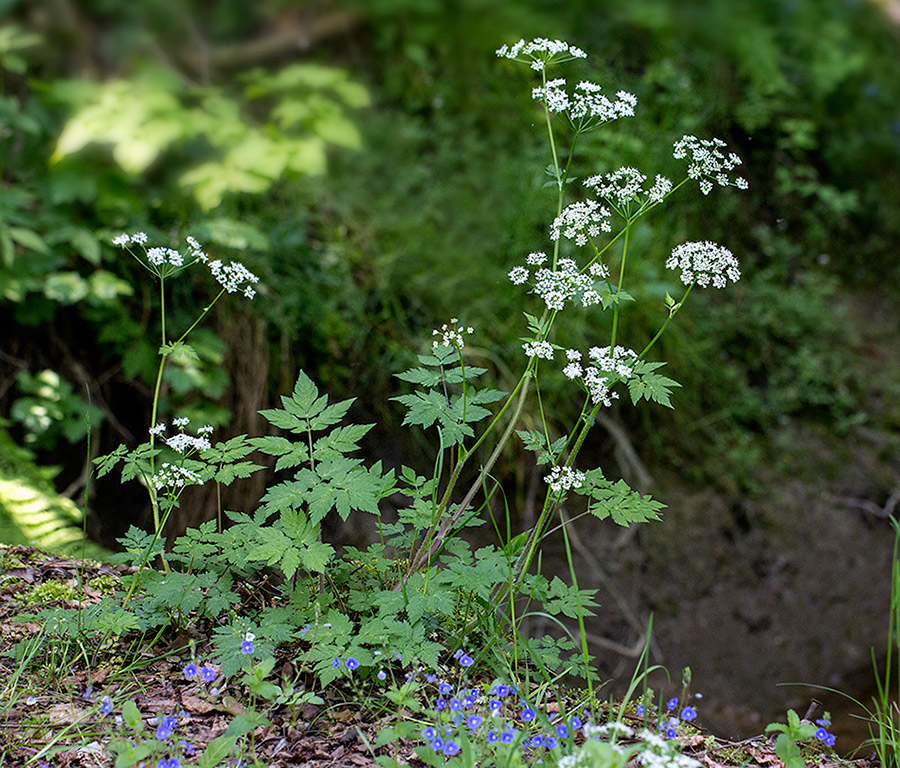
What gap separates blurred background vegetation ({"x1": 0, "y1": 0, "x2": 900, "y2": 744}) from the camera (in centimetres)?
317

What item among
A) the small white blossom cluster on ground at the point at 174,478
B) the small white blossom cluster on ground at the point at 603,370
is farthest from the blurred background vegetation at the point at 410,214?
the small white blossom cluster on ground at the point at 603,370

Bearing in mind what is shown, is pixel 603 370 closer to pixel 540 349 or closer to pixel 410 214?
pixel 540 349

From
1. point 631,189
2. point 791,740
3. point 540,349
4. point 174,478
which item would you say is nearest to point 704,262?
point 631,189

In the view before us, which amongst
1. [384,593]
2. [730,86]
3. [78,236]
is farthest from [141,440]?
[730,86]

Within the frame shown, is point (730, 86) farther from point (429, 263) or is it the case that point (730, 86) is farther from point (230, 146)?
point (230, 146)

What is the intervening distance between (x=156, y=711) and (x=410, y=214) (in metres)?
2.80

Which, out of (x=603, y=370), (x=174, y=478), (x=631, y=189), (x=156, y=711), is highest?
(x=631, y=189)

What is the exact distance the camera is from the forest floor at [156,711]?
1.53m

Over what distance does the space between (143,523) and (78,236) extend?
46.0 inches

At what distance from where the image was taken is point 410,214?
155 inches

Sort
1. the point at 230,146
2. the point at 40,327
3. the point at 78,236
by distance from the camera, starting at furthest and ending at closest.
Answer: the point at 230,146, the point at 40,327, the point at 78,236

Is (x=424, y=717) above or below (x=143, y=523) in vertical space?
above

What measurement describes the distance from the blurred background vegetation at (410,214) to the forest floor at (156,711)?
2.71ft

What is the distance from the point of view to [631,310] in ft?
11.6
